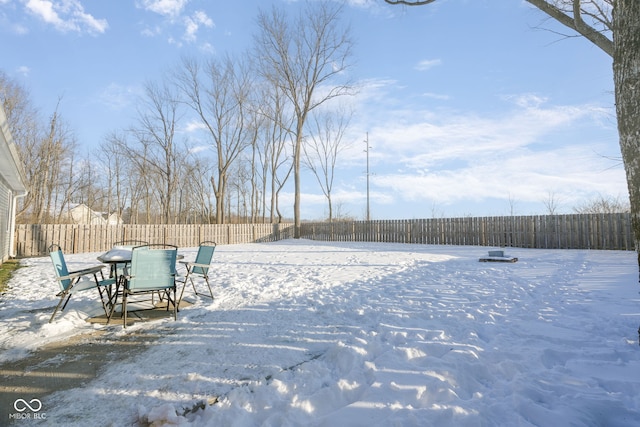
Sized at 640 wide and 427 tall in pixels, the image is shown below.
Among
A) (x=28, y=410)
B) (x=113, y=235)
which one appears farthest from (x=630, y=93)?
(x=113, y=235)

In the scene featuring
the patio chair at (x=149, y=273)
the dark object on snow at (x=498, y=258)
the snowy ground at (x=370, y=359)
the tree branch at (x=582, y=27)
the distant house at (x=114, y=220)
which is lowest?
the snowy ground at (x=370, y=359)

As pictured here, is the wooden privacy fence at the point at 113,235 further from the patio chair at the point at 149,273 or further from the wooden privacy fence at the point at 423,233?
the patio chair at the point at 149,273

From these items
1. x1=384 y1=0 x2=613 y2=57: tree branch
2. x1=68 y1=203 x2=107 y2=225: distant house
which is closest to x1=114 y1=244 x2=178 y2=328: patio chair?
x1=384 y1=0 x2=613 y2=57: tree branch

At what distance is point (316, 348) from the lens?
2.95 meters

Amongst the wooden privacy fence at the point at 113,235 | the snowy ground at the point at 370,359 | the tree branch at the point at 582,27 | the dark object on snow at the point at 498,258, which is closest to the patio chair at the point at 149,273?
the snowy ground at the point at 370,359

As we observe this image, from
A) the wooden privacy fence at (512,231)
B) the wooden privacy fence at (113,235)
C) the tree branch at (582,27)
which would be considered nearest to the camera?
the tree branch at (582,27)

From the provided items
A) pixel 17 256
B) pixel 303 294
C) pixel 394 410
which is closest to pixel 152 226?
pixel 17 256

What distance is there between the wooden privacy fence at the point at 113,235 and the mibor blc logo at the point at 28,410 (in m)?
14.2

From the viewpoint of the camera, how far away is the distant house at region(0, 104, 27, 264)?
553 centimetres

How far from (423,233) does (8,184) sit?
17.3 m

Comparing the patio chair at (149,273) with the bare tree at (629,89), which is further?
the patio chair at (149,273)

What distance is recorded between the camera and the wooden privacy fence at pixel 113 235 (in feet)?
42.2

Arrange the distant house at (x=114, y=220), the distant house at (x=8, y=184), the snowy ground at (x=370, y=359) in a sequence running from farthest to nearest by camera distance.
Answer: the distant house at (x=114, y=220) < the distant house at (x=8, y=184) < the snowy ground at (x=370, y=359)

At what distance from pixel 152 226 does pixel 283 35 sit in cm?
1433
